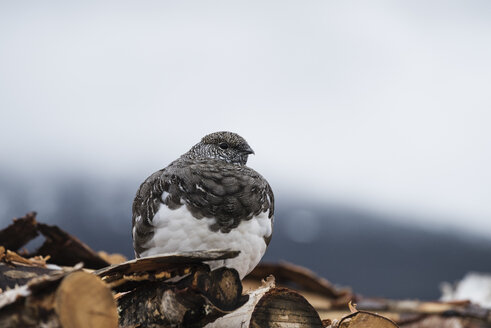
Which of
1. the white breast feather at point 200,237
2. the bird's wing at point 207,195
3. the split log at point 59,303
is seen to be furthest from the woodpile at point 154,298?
the bird's wing at point 207,195

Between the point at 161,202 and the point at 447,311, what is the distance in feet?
9.05

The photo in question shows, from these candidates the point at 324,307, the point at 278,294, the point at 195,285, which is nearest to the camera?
the point at 195,285

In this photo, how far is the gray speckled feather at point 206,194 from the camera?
226 centimetres

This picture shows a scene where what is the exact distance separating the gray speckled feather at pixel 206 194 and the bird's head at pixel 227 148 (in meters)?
0.09

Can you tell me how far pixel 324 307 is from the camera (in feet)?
14.3

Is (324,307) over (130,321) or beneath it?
beneath

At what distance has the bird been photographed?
88.0 inches

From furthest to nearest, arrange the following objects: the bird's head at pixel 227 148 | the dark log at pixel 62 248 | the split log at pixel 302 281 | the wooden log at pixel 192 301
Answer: the split log at pixel 302 281, the dark log at pixel 62 248, the bird's head at pixel 227 148, the wooden log at pixel 192 301

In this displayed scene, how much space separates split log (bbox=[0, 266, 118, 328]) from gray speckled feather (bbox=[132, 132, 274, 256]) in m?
0.79

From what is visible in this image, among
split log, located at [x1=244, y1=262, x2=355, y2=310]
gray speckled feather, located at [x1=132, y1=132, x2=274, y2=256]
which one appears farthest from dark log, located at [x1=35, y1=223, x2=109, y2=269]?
split log, located at [x1=244, y1=262, x2=355, y2=310]

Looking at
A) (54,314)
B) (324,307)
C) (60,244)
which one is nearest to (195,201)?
(54,314)

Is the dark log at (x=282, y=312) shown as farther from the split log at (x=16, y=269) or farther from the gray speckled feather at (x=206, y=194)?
the split log at (x=16, y=269)

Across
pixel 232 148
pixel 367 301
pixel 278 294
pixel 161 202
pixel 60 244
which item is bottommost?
pixel 367 301

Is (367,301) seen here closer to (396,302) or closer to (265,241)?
(396,302)
